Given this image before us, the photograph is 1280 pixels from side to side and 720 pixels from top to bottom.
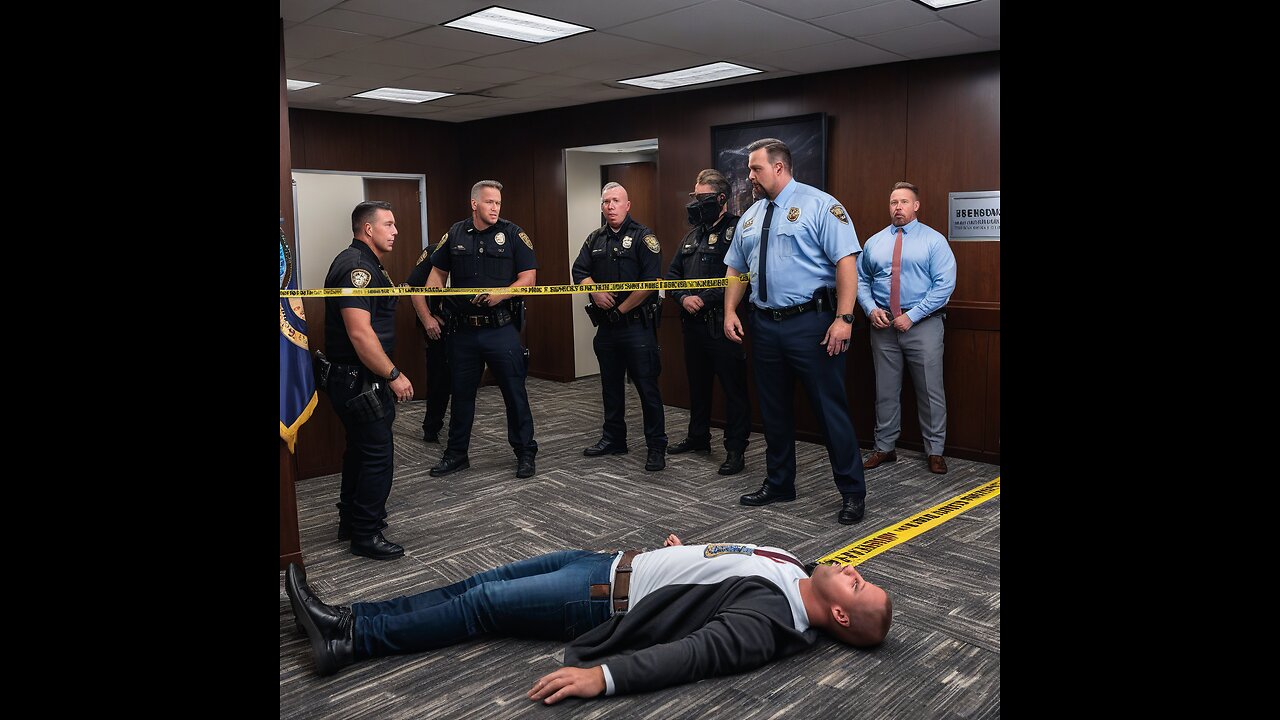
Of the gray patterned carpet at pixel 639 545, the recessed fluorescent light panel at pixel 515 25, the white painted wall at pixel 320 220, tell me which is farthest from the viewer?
the white painted wall at pixel 320 220

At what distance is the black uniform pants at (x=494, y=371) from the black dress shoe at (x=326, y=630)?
230 cm

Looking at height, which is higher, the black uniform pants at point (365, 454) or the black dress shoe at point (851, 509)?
the black uniform pants at point (365, 454)

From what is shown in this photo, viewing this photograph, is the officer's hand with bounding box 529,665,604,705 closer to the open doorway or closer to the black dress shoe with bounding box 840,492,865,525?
the black dress shoe with bounding box 840,492,865,525

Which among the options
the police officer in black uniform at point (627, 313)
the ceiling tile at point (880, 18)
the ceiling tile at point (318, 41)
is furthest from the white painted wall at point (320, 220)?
the ceiling tile at point (880, 18)

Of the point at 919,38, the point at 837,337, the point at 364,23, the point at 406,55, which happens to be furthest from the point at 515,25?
the point at 837,337

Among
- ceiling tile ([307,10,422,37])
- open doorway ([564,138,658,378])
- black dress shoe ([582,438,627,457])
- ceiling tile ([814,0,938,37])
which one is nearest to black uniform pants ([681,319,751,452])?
black dress shoe ([582,438,627,457])

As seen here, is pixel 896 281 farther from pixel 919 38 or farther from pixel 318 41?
pixel 318 41

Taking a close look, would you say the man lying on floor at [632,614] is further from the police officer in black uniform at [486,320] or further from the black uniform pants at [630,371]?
the black uniform pants at [630,371]

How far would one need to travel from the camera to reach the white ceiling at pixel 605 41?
391 cm

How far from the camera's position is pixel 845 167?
558 centimetres

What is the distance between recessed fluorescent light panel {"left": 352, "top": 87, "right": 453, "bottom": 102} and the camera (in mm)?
6234
